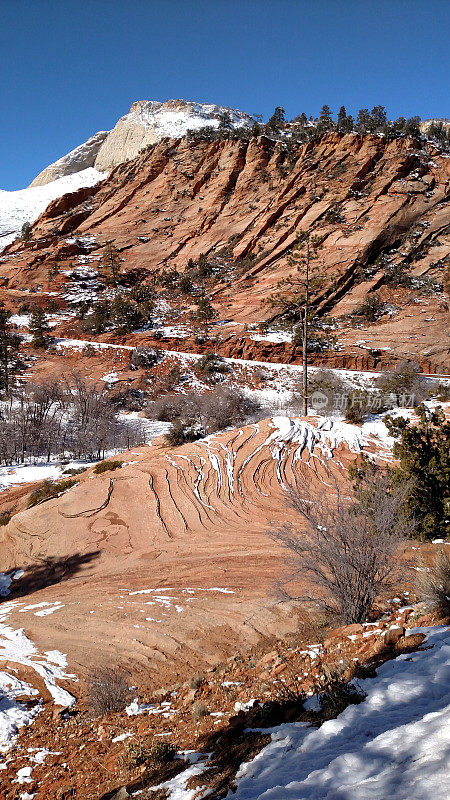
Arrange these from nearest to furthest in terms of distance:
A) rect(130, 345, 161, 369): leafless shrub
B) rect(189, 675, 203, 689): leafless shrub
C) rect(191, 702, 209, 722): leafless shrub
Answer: rect(191, 702, 209, 722): leafless shrub
rect(189, 675, 203, 689): leafless shrub
rect(130, 345, 161, 369): leafless shrub

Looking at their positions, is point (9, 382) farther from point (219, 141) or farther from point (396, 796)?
point (219, 141)

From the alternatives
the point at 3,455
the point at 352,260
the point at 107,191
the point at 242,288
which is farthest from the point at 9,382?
the point at 107,191

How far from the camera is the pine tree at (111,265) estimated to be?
43.5m

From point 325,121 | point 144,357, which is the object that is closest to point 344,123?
point 325,121

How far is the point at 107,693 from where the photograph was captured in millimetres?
4145

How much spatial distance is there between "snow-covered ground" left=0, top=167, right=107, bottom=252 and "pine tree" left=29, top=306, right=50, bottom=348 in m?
42.5

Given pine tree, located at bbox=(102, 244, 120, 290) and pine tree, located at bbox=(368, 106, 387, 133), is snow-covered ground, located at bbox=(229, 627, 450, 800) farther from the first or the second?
pine tree, located at bbox=(368, 106, 387, 133)

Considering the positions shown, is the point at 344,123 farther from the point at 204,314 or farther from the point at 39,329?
the point at 39,329

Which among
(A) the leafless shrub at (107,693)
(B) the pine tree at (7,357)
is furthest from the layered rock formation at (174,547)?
(B) the pine tree at (7,357)

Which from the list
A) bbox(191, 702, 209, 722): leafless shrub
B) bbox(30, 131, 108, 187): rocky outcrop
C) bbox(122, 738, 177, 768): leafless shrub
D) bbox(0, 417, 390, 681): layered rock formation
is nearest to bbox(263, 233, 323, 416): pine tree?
bbox(0, 417, 390, 681): layered rock formation

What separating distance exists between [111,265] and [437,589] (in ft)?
154

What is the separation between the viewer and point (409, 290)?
119 feet

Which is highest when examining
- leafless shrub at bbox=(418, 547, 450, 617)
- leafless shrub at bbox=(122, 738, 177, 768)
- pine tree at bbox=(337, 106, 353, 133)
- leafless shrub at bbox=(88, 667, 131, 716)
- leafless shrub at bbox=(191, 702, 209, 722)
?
pine tree at bbox=(337, 106, 353, 133)

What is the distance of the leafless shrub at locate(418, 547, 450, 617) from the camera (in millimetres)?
3844
